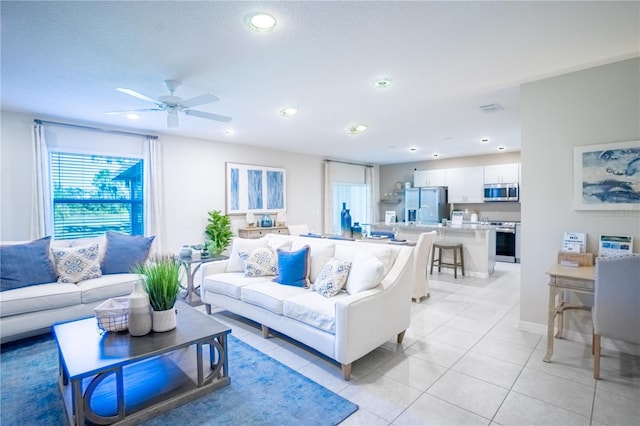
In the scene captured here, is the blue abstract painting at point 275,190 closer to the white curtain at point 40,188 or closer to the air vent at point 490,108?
the white curtain at point 40,188

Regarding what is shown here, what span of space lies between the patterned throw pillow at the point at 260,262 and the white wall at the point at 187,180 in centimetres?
223

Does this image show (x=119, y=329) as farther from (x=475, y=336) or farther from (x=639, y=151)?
(x=639, y=151)

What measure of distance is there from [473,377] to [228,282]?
8.31ft

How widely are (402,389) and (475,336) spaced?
1.32 meters

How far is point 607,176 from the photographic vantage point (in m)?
2.77

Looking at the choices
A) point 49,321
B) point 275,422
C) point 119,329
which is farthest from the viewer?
point 49,321

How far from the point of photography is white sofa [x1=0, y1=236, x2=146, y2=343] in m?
2.93

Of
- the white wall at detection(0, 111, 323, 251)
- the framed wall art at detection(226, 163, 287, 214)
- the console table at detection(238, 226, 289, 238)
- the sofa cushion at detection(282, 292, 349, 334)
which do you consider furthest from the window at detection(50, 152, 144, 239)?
the sofa cushion at detection(282, 292, 349, 334)

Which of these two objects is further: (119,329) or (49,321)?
(49,321)

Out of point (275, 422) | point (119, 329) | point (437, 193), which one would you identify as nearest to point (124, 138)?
point (119, 329)

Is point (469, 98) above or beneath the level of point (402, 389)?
above

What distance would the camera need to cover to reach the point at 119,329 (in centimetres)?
225

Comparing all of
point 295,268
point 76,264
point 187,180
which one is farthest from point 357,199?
point 76,264

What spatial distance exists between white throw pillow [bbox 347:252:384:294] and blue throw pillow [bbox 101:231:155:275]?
2.74 m
